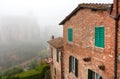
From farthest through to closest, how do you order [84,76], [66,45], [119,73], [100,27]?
1. [66,45]
2. [84,76]
3. [100,27]
4. [119,73]

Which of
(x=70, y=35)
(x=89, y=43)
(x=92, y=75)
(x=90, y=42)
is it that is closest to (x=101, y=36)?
(x=90, y=42)

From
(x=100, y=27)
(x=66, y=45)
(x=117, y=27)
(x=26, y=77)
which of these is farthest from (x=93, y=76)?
(x=26, y=77)

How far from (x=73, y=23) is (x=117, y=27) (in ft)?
24.9

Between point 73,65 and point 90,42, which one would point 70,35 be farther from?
point 90,42

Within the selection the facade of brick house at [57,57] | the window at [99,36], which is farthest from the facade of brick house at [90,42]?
the facade of brick house at [57,57]

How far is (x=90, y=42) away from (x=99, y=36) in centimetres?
160

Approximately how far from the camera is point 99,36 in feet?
45.1

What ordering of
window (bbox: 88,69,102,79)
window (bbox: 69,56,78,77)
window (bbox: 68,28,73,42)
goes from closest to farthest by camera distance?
window (bbox: 88,69,102,79) → window (bbox: 69,56,78,77) → window (bbox: 68,28,73,42)

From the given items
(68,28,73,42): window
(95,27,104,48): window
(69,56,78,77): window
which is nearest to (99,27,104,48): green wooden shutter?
(95,27,104,48): window

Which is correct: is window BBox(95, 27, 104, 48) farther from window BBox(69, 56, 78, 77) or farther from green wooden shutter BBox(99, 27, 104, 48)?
window BBox(69, 56, 78, 77)

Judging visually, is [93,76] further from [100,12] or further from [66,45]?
[66,45]

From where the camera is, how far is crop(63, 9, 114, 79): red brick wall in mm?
12602

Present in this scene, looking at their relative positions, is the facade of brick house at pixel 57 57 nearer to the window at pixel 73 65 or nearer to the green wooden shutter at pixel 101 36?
the window at pixel 73 65

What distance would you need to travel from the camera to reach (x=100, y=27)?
13672mm
